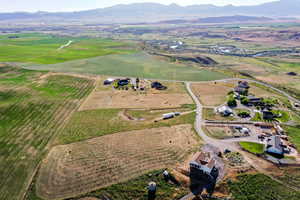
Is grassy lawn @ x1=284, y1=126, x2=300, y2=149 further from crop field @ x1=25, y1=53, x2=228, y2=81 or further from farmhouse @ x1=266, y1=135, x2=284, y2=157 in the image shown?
crop field @ x1=25, y1=53, x2=228, y2=81

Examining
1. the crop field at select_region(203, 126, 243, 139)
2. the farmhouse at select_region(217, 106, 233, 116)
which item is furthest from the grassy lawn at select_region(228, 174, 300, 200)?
the farmhouse at select_region(217, 106, 233, 116)

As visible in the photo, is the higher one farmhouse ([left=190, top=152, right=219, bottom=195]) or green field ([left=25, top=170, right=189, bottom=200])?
farmhouse ([left=190, top=152, right=219, bottom=195])

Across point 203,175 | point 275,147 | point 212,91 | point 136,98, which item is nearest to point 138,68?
point 136,98

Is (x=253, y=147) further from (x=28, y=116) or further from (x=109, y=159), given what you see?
(x=28, y=116)

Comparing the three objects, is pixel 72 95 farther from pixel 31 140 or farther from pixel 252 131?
pixel 252 131

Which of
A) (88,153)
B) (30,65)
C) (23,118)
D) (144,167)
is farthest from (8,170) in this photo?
(30,65)
